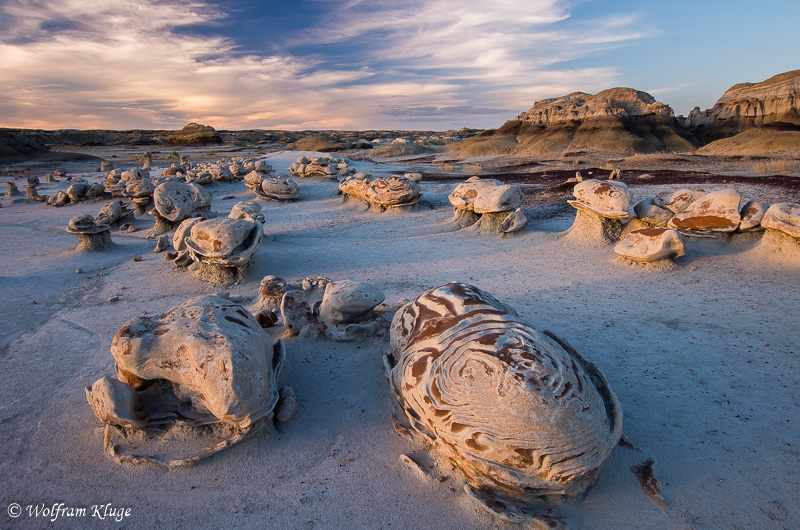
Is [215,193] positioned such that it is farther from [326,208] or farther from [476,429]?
[476,429]

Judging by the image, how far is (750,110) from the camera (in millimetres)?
25906

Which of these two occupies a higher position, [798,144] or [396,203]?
[798,144]

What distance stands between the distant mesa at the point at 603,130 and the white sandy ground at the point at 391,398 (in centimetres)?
2106

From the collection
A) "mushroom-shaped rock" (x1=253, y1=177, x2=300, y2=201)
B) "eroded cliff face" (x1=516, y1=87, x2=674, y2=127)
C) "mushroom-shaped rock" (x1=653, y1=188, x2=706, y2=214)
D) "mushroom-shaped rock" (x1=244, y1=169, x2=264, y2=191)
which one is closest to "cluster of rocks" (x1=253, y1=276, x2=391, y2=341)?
"mushroom-shaped rock" (x1=653, y1=188, x2=706, y2=214)

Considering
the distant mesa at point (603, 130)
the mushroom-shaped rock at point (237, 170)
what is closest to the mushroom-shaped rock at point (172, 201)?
the mushroom-shaped rock at point (237, 170)

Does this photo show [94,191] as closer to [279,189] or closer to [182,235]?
[279,189]

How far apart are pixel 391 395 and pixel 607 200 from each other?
504 cm

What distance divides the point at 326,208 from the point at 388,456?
29.6 feet

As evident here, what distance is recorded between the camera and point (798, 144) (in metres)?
17.5

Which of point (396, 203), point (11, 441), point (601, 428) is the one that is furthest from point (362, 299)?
point (396, 203)

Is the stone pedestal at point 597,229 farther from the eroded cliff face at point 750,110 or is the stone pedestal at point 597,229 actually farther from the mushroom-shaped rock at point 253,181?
the eroded cliff face at point 750,110

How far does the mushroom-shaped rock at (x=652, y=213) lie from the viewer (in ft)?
19.9

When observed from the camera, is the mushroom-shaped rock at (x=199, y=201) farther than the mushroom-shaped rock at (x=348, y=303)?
Yes

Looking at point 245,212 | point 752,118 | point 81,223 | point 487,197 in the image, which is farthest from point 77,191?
point 752,118
